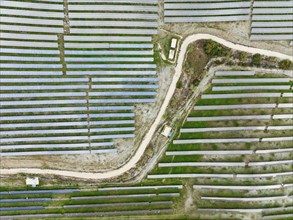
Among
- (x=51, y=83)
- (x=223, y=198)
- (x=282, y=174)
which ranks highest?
(x=51, y=83)

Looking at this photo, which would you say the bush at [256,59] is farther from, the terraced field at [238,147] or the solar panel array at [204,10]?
the solar panel array at [204,10]

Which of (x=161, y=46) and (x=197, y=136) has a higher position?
(x=161, y=46)

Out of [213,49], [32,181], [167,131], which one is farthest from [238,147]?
[32,181]

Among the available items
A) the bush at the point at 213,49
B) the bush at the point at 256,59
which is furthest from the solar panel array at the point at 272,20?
the bush at the point at 213,49

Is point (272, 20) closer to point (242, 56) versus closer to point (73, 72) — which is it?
point (242, 56)

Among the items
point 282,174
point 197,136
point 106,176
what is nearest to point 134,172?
point 106,176

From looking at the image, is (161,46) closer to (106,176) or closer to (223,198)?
(106,176)

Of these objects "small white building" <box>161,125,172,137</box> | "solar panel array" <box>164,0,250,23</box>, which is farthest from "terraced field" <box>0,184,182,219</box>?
"solar panel array" <box>164,0,250,23</box>

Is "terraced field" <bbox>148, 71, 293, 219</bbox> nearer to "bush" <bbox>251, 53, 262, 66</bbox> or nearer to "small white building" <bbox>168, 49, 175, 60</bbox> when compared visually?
"bush" <bbox>251, 53, 262, 66</bbox>
